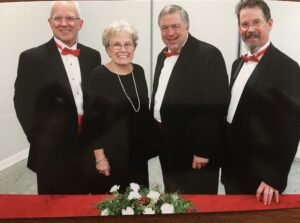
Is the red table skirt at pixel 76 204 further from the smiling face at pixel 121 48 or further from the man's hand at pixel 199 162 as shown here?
the smiling face at pixel 121 48

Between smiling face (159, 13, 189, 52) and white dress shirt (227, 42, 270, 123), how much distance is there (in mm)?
224

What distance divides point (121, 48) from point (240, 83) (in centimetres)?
42

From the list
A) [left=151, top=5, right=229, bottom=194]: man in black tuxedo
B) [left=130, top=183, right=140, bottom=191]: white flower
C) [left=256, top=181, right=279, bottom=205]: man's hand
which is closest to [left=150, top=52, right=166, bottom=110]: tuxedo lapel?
[left=151, top=5, right=229, bottom=194]: man in black tuxedo

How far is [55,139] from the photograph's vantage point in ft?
4.24

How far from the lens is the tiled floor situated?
129 centimetres

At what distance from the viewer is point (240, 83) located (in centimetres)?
127

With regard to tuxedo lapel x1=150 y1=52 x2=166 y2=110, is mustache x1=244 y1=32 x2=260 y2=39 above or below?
above

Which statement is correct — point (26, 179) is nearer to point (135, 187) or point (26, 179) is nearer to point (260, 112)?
point (135, 187)

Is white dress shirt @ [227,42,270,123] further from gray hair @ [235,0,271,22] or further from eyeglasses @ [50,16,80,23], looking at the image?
eyeglasses @ [50,16,80,23]

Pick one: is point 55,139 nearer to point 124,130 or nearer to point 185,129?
point 124,130

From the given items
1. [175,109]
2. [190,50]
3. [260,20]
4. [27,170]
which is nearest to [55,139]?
[27,170]

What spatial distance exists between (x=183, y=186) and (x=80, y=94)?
1.61 ft

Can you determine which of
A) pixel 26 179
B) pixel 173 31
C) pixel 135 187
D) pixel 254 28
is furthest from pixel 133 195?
pixel 254 28

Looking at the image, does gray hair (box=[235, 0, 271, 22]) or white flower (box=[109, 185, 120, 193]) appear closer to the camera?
gray hair (box=[235, 0, 271, 22])
